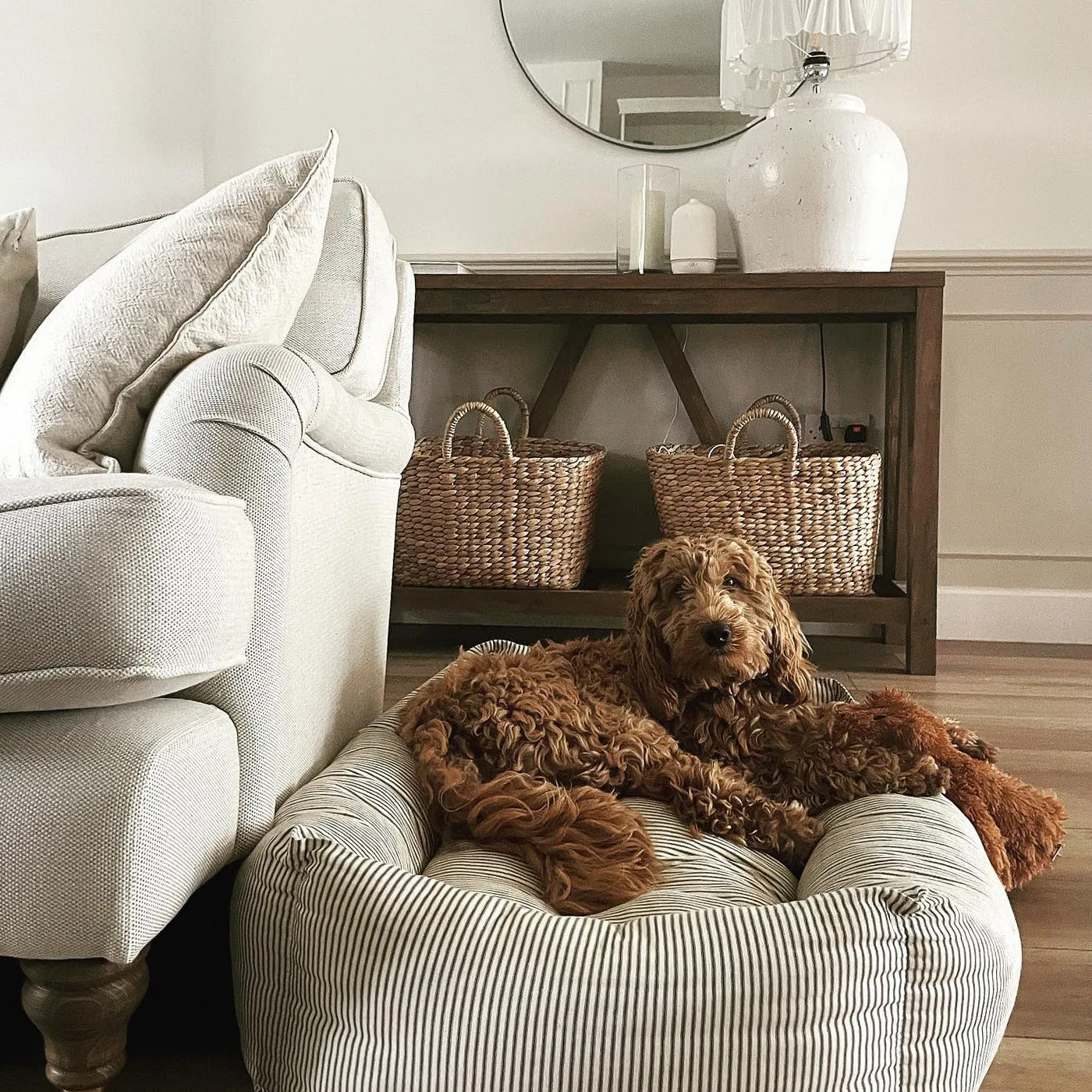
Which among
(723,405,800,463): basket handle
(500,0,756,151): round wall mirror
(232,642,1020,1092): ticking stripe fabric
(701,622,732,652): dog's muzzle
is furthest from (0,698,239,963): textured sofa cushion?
(500,0,756,151): round wall mirror

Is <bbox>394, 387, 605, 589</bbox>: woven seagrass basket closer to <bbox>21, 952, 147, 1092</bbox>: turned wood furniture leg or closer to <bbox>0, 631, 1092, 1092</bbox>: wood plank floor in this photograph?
<bbox>0, 631, 1092, 1092</bbox>: wood plank floor

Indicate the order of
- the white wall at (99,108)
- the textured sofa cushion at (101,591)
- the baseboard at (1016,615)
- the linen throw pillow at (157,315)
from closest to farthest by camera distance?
the textured sofa cushion at (101,591) → the linen throw pillow at (157,315) → the white wall at (99,108) → the baseboard at (1016,615)

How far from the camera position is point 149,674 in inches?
29.9

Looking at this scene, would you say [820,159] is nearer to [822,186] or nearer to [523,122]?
[822,186]

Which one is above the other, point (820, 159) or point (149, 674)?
point (820, 159)

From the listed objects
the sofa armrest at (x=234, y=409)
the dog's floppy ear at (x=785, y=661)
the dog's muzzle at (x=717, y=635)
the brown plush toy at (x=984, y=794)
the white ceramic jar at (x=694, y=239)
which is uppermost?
the white ceramic jar at (x=694, y=239)

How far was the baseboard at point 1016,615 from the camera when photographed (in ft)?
8.46

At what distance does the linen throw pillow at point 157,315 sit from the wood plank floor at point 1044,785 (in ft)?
1.51

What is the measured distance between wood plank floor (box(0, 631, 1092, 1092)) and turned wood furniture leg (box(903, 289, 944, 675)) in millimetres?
97

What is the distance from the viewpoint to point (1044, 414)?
8.38 ft

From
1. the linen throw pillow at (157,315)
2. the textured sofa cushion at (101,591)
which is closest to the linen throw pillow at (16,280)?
the linen throw pillow at (157,315)

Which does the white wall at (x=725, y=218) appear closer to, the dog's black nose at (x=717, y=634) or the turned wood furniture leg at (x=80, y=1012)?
the dog's black nose at (x=717, y=634)

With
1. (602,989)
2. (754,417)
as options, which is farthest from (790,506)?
(602,989)

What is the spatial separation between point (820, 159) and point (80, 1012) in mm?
1923
